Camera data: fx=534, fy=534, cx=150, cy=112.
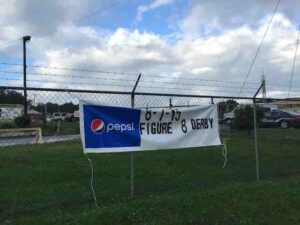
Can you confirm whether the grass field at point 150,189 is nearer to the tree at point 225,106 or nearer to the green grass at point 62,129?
the tree at point 225,106

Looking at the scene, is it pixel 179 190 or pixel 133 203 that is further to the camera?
pixel 179 190

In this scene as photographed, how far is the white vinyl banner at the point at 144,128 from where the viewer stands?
8.61 meters

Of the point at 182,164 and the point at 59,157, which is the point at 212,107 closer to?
the point at 182,164

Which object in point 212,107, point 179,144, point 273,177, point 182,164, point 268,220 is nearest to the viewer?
point 268,220

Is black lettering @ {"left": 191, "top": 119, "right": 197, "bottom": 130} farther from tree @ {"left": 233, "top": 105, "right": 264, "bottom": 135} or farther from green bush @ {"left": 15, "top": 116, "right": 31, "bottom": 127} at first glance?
green bush @ {"left": 15, "top": 116, "right": 31, "bottom": 127}

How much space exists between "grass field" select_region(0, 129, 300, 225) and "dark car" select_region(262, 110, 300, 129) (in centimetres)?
2445

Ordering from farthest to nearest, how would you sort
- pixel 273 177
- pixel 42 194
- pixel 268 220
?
pixel 273 177 → pixel 42 194 → pixel 268 220

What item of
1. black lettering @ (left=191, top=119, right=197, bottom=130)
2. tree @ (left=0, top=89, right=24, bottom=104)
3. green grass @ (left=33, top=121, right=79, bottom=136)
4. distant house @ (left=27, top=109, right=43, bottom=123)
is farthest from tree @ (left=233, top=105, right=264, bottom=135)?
tree @ (left=0, top=89, right=24, bottom=104)

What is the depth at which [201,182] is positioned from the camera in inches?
455

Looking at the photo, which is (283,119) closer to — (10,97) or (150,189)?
(150,189)

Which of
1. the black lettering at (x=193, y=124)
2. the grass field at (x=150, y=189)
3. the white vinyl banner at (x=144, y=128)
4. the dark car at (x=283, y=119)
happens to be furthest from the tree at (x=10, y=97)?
the dark car at (x=283, y=119)

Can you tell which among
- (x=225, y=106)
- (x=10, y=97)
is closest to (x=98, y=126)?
(x=10, y=97)

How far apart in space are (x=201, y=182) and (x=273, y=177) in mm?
2183

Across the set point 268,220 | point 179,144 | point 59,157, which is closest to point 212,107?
point 179,144
